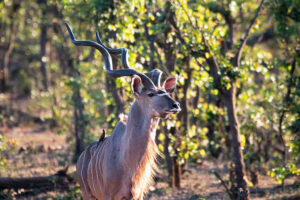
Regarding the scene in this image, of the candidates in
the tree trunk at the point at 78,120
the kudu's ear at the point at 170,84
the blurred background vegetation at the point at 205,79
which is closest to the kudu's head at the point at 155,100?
the kudu's ear at the point at 170,84

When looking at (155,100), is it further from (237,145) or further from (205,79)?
(205,79)

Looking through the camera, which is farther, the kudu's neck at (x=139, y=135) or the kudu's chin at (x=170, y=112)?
the kudu's neck at (x=139, y=135)

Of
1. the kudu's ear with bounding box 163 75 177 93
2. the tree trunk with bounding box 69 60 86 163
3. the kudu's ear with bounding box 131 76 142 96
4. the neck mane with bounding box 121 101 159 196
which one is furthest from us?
the tree trunk with bounding box 69 60 86 163

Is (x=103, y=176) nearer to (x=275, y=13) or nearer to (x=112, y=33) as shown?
(x=112, y=33)

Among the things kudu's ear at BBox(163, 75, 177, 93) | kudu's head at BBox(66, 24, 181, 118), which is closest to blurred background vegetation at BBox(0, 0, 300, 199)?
kudu's ear at BBox(163, 75, 177, 93)

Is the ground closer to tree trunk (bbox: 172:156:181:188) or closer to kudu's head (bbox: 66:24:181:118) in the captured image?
tree trunk (bbox: 172:156:181:188)

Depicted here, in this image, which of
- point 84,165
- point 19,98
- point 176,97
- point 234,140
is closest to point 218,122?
point 176,97

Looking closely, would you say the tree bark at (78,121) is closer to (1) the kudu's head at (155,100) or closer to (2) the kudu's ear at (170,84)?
(2) the kudu's ear at (170,84)

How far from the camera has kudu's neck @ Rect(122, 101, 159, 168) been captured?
4941 millimetres

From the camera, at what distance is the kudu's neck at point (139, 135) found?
4.94 m

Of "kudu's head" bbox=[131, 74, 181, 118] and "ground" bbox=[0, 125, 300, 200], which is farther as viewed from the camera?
"ground" bbox=[0, 125, 300, 200]

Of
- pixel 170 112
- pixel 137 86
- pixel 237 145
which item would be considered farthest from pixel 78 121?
pixel 170 112

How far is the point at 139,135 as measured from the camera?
4969 millimetres

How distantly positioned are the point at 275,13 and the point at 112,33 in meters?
2.91
